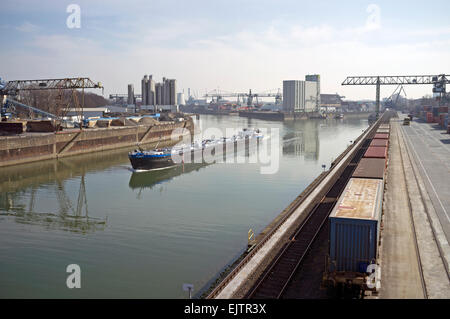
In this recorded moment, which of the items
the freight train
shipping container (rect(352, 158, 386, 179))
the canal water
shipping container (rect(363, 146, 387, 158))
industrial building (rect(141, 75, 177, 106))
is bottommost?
the canal water

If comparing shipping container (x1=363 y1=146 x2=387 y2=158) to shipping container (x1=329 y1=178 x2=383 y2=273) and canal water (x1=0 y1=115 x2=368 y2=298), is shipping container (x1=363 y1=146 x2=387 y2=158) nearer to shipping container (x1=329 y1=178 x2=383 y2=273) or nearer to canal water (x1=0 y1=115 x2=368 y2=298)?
canal water (x1=0 y1=115 x2=368 y2=298)

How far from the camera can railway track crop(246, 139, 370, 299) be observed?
625 inches

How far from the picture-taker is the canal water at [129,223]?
64.1 ft

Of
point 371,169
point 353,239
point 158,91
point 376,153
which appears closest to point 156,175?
point 376,153

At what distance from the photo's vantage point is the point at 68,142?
64.7 meters

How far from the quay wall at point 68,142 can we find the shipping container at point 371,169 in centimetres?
4059

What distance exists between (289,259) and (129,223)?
14047 millimetres

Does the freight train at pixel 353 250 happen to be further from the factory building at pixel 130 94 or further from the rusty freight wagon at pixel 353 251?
the factory building at pixel 130 94

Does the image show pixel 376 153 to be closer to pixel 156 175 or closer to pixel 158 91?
pixel 156 175

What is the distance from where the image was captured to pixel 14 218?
30.7m

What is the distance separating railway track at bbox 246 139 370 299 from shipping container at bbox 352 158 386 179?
11.8 feet

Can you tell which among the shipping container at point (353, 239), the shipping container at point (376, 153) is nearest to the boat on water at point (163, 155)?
the shipping container at point (376, 153)

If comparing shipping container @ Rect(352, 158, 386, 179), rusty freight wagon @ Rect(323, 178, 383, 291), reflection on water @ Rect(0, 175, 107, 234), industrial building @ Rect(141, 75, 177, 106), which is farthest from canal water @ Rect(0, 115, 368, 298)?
industrial building @ Rect(141, 75, 177, 106)
